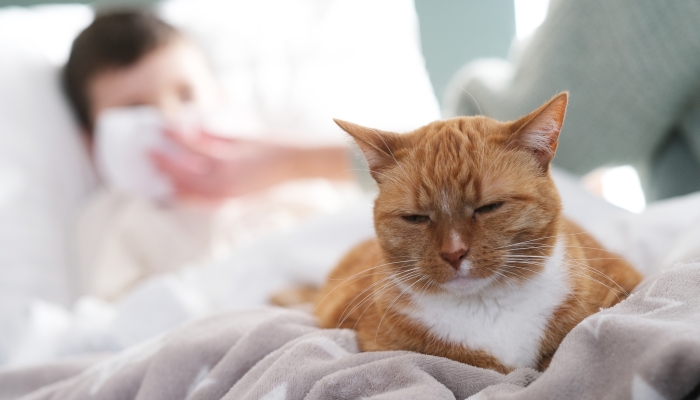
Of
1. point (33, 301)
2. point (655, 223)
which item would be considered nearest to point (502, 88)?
point (655, 223)

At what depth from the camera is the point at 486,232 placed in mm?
740

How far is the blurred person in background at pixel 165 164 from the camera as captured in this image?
1.77m

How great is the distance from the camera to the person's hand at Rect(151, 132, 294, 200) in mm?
1798

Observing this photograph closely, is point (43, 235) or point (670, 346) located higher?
point (670, 346)

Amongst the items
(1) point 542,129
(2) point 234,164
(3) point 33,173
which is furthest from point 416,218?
(3) point 33,173

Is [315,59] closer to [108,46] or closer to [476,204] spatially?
[108,46]

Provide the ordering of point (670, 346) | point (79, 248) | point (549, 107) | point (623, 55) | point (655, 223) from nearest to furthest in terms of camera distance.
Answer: point (670, 346) < point (549, 107) < point (655, 223) < point (623, 55) < point (79, 248)

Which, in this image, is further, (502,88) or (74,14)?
(74,14)

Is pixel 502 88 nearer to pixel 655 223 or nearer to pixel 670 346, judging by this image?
pixel 655 223

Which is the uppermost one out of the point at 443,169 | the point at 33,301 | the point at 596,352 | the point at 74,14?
the point at 74,14

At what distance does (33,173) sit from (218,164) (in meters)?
0.61

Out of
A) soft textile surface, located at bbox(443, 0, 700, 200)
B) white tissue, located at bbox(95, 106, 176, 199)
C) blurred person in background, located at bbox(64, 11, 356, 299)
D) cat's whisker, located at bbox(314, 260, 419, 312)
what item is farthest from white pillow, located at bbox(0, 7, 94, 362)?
soft textile surface, located at bbox(443, 0, 700, 200)

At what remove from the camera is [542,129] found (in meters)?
0.74

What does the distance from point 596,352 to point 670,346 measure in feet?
0.33
